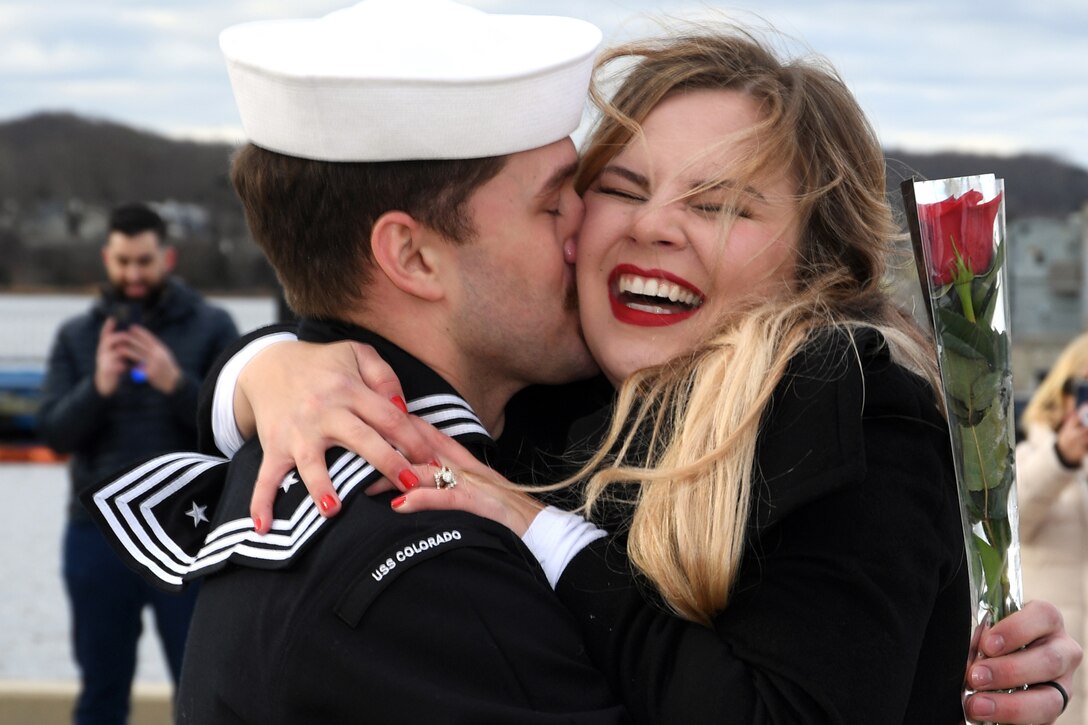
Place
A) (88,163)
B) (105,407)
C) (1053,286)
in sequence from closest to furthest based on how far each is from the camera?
1. (105,407)
2. (1053,286)
3. (88,163)

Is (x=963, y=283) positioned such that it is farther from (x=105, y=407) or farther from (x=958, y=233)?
(x=105, y=407)

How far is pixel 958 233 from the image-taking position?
5.68ft

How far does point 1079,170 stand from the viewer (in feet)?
39.3

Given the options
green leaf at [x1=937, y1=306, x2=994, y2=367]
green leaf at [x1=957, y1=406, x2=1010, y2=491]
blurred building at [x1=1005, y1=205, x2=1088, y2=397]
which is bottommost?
blurred building at [x1=1005, y1=205, x2=1088, y2=397]

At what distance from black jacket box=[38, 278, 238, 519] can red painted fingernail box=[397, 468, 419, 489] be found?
130 inches

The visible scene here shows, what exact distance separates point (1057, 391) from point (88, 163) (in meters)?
32.7

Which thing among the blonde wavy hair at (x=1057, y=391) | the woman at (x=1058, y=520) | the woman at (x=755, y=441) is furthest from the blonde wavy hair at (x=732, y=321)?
the blonde wavy hair at (x=1057, y=391)

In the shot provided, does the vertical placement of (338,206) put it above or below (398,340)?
above

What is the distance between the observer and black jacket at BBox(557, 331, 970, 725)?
1635mm

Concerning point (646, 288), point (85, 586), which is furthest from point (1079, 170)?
point (646, 288)

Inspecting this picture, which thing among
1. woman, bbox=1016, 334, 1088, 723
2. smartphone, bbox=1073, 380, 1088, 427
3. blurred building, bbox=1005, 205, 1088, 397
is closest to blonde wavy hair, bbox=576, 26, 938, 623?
woman, bbox=1016, 334, 1088, 723

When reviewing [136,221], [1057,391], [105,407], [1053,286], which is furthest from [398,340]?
[1053,286]

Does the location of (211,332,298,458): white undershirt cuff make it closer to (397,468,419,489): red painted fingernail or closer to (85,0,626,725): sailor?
(85,0,626,725): sailor

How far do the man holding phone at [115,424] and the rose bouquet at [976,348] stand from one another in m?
3.51
